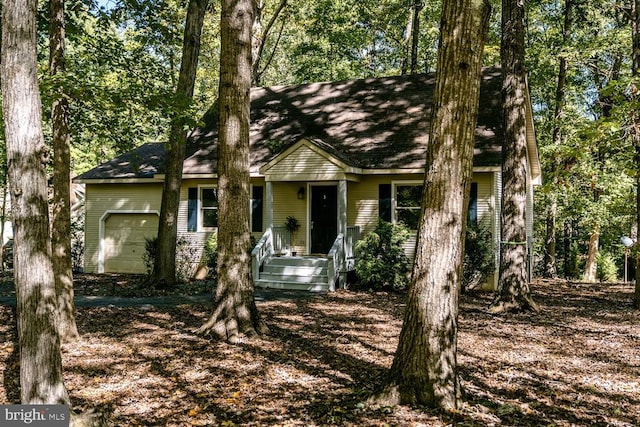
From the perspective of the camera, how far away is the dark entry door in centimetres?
1506

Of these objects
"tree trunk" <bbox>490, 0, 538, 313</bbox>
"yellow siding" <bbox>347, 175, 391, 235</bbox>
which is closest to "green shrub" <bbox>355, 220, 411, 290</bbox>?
"yellow siding" <bbox>347, 175, 391, 235</bbox>

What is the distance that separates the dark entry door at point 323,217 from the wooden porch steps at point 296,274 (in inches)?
47.4

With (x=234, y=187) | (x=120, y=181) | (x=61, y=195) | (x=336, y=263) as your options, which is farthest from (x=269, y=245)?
(x=61, y=195)

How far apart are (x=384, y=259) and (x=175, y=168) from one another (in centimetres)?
541

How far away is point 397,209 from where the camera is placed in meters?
14.3

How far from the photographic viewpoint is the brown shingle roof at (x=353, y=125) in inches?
558

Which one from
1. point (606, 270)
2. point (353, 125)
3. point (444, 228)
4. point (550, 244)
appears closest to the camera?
point (444, 228)

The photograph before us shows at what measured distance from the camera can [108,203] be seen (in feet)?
57.3

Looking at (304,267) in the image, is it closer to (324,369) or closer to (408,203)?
(408,203)

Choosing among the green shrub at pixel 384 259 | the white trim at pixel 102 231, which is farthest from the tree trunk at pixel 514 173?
the white trim at pixel 102 231

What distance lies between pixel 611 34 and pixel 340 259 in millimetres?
11411

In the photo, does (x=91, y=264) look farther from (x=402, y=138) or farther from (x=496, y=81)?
(x=496, y=81)

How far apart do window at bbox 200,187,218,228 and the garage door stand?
182cm

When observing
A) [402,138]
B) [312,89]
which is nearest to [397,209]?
[402,138]
